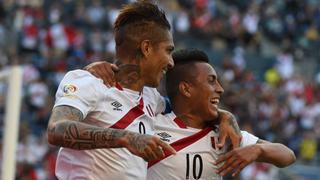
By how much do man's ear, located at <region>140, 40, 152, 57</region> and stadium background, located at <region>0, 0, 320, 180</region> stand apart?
774 cm

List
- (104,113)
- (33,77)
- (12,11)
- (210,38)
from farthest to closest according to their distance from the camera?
(210,38)
(12,11)
(33,77)
(104,113)

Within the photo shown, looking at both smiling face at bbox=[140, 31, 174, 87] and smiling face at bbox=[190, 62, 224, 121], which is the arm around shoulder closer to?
smiling face at bbox=[190, 62, 224, 121]

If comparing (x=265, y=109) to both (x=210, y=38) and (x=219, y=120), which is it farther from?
(x=219, y=120)

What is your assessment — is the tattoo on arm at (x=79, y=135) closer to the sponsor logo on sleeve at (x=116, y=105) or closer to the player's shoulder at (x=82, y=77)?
the player's shoulder at (x=82, y=77)

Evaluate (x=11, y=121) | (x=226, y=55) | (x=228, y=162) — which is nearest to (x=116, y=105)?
(x=228, y=162)

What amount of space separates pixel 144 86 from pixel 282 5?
1938cm

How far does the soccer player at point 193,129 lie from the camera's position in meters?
4.84

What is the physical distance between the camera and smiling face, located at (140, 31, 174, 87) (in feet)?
15.1

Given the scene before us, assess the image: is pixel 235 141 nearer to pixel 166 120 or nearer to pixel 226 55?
pixel 166 120

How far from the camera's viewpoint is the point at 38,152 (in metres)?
12.8

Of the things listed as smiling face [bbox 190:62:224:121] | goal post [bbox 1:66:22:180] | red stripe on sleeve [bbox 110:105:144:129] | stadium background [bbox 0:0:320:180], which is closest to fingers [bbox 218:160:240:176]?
→ smiling face [bbox 190:62:224:121]

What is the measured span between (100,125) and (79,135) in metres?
0.46

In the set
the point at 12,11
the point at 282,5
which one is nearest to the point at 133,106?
the point at 12,11

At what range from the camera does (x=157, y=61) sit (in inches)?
181
